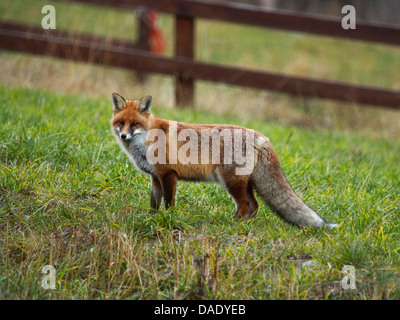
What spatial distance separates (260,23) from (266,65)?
498cm

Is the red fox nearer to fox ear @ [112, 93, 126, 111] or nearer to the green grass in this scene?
fox ear @ [112, 93, 126, 111]

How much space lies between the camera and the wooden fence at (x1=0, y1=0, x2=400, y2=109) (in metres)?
7.95

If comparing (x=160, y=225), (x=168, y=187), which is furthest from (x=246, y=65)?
(x=160, y=225)

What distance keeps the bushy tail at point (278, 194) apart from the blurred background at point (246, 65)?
13.5 ft

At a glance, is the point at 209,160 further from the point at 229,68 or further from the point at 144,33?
the point at 144,33

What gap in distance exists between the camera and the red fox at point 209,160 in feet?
13.1

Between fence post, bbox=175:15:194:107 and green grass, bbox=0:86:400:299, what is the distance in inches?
116

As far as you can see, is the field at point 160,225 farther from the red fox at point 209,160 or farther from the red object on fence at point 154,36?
the red object on fence at point 154,36

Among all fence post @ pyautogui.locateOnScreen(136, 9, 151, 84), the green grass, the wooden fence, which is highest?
fence post @ pyautogui.locateOnScreen(136, 9, 151, 84)

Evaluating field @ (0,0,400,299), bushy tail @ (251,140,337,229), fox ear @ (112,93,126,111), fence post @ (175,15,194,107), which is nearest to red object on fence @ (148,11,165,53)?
fence post @ (175,15,194,107)

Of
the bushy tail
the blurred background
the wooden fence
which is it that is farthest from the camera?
the blurred background

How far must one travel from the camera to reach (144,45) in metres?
10.9

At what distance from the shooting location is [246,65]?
39.9 feet

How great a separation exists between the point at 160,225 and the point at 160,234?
78 millimetres
